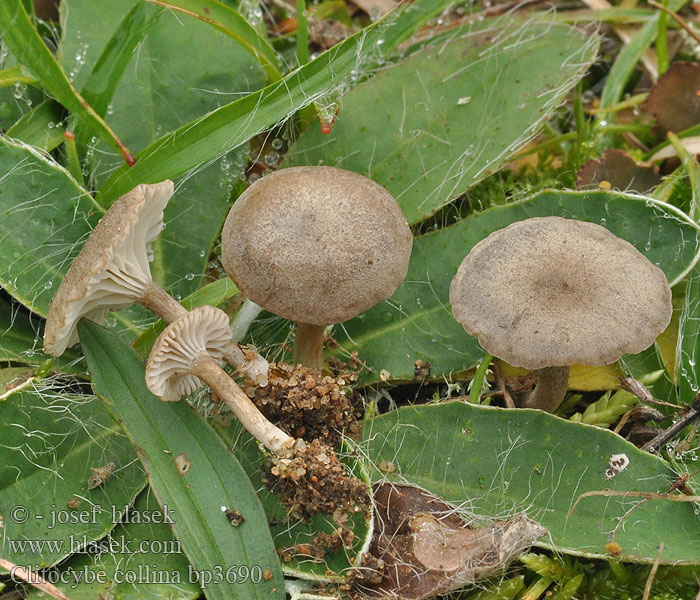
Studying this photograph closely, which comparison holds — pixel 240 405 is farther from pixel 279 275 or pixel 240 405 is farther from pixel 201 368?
pixel 279 275

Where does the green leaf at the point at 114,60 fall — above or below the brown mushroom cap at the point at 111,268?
above

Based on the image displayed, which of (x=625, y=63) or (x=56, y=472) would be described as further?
(x=625, y=63)

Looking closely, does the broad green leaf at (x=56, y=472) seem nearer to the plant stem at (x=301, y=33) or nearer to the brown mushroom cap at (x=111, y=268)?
the brown mushroom cap at (x=111, y=268)

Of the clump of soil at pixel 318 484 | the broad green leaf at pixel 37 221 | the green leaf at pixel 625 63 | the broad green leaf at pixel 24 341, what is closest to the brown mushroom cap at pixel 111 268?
the broad green leaf at pixel 24 341

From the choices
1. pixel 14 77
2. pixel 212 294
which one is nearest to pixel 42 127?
pixel 14 77

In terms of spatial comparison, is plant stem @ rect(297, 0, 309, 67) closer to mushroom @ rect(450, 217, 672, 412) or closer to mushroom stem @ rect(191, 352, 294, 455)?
mushroom @ rect(450, 217, 672, 412)

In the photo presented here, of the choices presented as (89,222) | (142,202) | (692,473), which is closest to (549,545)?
(692,473)

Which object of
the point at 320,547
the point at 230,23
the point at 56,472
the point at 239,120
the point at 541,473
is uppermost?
the point at 230,23
